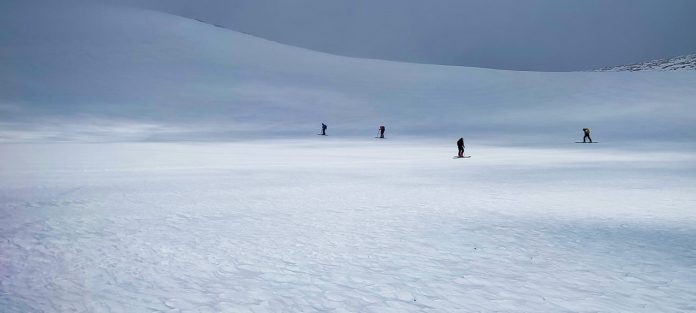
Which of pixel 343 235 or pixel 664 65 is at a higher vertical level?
pixel 664 65

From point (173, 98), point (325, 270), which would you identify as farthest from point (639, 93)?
point (325, 270)

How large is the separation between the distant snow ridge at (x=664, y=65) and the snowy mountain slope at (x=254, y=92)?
2562 cm

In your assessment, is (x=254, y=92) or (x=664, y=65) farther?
(x=664, y=65)

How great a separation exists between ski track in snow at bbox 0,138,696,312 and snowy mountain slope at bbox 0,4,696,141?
75.7 feet

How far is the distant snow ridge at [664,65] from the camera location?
66106 millimetres

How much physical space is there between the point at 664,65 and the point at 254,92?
56563 millimetres

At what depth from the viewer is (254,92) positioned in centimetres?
4441

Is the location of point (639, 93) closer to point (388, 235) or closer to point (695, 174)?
point (695, 174)

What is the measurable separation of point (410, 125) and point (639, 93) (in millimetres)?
18542

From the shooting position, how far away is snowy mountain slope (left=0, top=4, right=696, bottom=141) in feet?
114

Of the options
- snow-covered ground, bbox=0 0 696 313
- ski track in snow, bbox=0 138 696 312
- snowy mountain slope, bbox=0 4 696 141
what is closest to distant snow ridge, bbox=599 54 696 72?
snowy mountain slope, bbox=0 4 696 141

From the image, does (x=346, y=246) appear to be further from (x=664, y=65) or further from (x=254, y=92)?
(x=664, y=65)

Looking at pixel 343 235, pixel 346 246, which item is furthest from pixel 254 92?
pixel 346 246

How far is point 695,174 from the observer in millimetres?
12812
